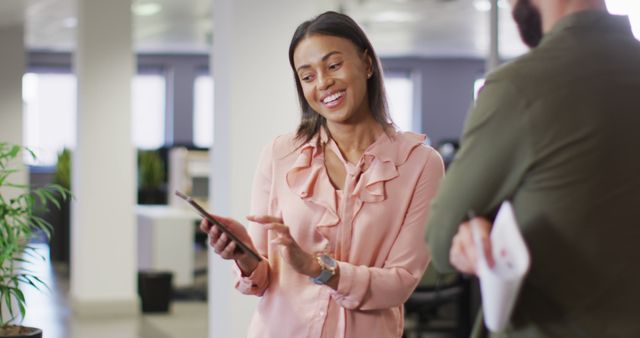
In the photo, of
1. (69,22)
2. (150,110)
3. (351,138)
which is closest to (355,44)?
(351,138)

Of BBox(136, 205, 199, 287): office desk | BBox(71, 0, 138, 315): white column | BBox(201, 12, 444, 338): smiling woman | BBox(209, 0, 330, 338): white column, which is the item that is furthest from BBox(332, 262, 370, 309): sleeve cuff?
BBox(136, 205, 199, 287): office desk

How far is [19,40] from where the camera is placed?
13.9 m

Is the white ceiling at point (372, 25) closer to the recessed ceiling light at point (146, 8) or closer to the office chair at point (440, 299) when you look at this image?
the recessed ceiling light at point (146, 8)

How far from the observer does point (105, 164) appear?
8.86 meters

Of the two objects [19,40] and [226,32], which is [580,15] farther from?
[19,40]

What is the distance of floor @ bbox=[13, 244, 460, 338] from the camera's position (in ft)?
25.2

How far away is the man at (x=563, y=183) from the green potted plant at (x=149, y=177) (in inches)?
489

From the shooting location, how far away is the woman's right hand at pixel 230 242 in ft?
6.40

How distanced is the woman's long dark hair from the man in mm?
813

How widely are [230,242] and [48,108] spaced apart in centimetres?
1957

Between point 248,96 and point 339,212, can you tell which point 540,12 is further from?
point 248,96

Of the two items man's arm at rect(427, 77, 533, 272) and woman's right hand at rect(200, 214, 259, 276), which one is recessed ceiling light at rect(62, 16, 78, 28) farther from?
man's arm at rect(427, 77, 533, 272)

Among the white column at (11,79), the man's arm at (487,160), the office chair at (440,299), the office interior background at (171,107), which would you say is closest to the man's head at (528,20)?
the man's arm at (487,160)

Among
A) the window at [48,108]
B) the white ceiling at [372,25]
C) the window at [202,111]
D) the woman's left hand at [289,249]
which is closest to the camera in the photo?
the woman's left hand at [289,249]
